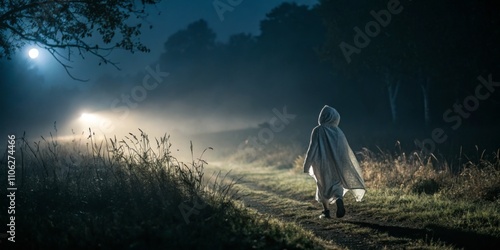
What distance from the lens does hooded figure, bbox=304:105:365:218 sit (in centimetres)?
890

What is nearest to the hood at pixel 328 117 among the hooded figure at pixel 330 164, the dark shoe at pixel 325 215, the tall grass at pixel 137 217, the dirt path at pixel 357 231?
the hooded figure at pixel 330 164

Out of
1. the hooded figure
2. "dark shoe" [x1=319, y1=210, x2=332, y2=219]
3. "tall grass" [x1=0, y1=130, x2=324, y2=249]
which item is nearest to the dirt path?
"dark shoe" [x1=319, y1=210, x2=332, y2=219]

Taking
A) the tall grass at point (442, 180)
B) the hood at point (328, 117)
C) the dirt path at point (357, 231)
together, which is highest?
the hood at point (328, 117)

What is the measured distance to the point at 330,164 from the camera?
9.06 metres

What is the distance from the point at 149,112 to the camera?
6425 centimetres

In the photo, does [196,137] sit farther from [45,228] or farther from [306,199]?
[45,228]

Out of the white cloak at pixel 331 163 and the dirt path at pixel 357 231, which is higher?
the white cloak at pixel 331 163

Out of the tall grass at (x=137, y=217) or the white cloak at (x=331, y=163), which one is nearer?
the tall grass at (x=137, y=217)

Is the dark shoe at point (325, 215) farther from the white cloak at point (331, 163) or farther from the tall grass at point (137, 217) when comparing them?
the tall grass at point (137, 217)

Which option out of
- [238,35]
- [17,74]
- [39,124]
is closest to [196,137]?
[39,124]

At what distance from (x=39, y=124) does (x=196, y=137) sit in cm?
1702

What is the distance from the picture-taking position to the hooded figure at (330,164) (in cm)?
890

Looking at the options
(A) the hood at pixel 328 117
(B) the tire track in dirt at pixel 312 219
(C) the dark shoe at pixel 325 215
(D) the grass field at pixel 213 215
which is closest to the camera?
(D) the grass field at pixel 213 215

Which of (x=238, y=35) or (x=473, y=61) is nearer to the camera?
(x=473, y=61)
